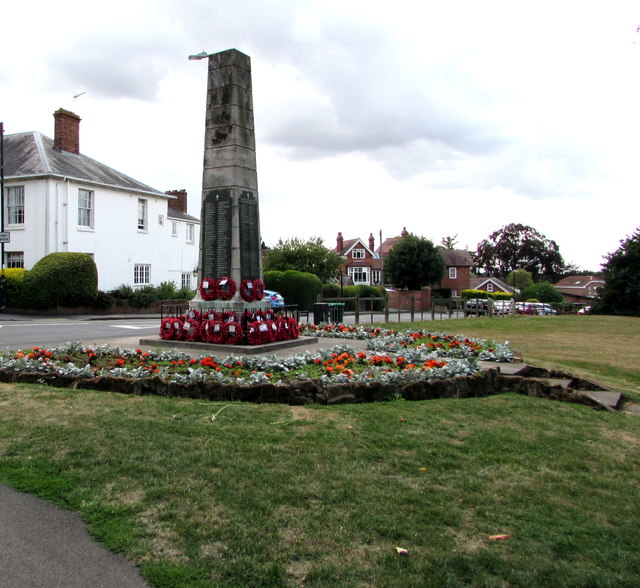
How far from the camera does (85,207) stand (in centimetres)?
3159

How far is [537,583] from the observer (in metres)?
3.06

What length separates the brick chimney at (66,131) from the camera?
32.0 meters

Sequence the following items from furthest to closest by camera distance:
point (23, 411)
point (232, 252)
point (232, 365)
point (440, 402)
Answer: point (232, 252)
point (232, 365)
point (440, 402)
point (23, 411)

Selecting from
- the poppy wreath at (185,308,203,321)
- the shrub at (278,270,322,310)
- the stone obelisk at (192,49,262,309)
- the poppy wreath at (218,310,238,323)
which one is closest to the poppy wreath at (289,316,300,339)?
the stone obelisk at (192,49,262,309)

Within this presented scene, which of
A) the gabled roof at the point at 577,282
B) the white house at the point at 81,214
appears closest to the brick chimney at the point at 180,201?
the white house at the point at 81,214

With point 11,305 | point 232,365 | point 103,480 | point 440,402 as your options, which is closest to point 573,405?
point 440,402

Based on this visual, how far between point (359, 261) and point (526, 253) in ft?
148

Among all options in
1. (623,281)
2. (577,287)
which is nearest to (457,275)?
(577,287)

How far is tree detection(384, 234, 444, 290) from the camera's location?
6269 centimetres

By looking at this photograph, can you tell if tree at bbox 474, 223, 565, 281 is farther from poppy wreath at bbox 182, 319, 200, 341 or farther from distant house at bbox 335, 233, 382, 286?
poppy wreath at bbox 182, 319, 200, 341

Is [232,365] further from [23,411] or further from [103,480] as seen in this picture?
[103,480]

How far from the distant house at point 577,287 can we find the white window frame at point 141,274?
81.1 metres

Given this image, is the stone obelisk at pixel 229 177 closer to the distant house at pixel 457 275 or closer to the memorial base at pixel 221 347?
the memorial base at pixel 221 347

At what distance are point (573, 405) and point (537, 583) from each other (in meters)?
4.91
